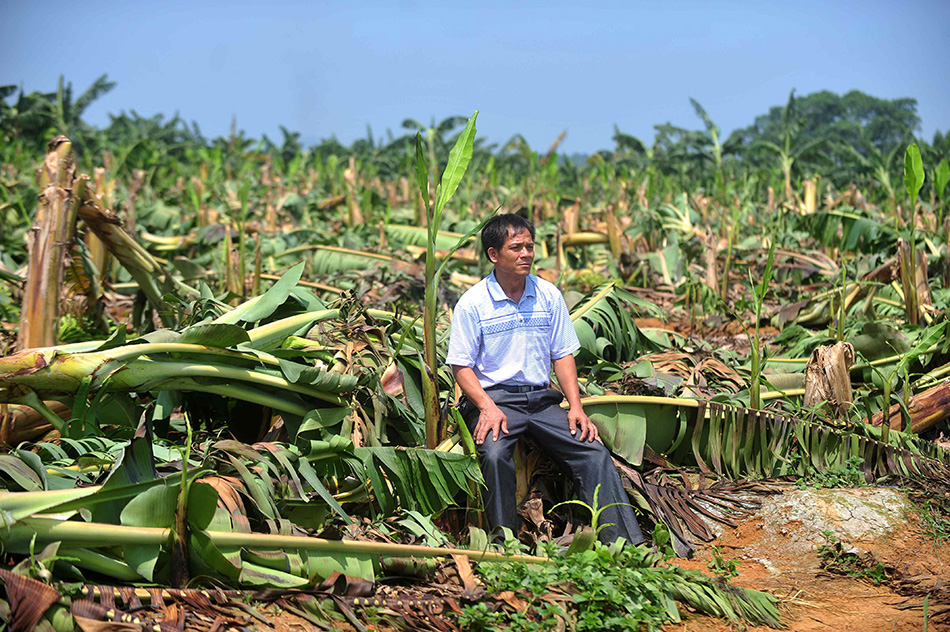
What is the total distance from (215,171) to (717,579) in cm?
1276

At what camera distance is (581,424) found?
10.7 feet

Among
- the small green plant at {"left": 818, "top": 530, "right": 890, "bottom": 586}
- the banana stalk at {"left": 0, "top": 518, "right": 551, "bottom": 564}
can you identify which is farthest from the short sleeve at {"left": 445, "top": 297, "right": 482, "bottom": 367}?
the small green plant at {"left": 818, "top": 530, "right": 890, "bottom": 586}

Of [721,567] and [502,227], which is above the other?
[502,227]

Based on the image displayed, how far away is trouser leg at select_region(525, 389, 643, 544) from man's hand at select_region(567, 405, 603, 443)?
0.8 inches

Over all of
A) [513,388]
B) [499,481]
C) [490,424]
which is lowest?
[499,481]

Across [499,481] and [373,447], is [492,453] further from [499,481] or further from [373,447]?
[373,447]

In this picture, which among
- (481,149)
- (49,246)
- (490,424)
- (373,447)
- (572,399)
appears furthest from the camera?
(481,149)

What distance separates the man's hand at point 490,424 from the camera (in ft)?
10.2

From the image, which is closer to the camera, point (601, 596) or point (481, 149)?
point (601, 596)

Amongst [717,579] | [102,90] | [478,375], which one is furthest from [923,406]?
[102,90]

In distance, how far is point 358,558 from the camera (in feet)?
8.70

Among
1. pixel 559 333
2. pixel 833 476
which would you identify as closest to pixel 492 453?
pixel 559 333

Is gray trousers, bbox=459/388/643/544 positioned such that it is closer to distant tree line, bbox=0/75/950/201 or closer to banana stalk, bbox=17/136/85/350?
banana stalk, bbox=17/136/85/350

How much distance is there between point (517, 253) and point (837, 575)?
70.2 inches
